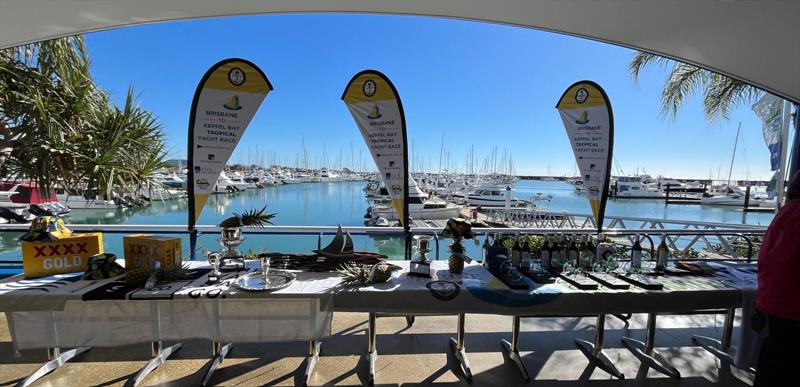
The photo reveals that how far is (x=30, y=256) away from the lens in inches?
76.1

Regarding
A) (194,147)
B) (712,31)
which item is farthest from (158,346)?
(712,31)

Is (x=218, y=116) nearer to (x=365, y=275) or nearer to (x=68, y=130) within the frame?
(x=68, y=130)

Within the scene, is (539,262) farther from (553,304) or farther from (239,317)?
(239,317)

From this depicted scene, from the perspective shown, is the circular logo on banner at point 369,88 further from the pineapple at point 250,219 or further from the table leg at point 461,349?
the table leg at point 461,349

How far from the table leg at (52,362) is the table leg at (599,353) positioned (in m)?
3.98

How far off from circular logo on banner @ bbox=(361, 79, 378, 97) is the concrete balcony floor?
2.46 m

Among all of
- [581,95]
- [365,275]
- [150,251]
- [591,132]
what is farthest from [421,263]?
[581,95]

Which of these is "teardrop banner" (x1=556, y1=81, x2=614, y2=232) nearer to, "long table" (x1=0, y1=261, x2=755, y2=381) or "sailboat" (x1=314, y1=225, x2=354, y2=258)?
"long table" (x1=0, y1=261, x2=755, y2=381)

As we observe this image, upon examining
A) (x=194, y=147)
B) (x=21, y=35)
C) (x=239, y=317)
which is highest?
(x=21, y=35)

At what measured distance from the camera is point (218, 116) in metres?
3.01

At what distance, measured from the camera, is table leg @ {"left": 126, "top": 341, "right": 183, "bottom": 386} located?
1.98 metres

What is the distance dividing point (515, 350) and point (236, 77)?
3653 mm

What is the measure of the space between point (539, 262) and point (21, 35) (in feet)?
14.3

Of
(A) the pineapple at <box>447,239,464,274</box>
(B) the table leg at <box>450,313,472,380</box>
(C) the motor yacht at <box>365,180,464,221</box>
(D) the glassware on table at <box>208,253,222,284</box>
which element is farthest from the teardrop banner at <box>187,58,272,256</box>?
(C) the motor yacht at <box>365,180,464,221</box>
